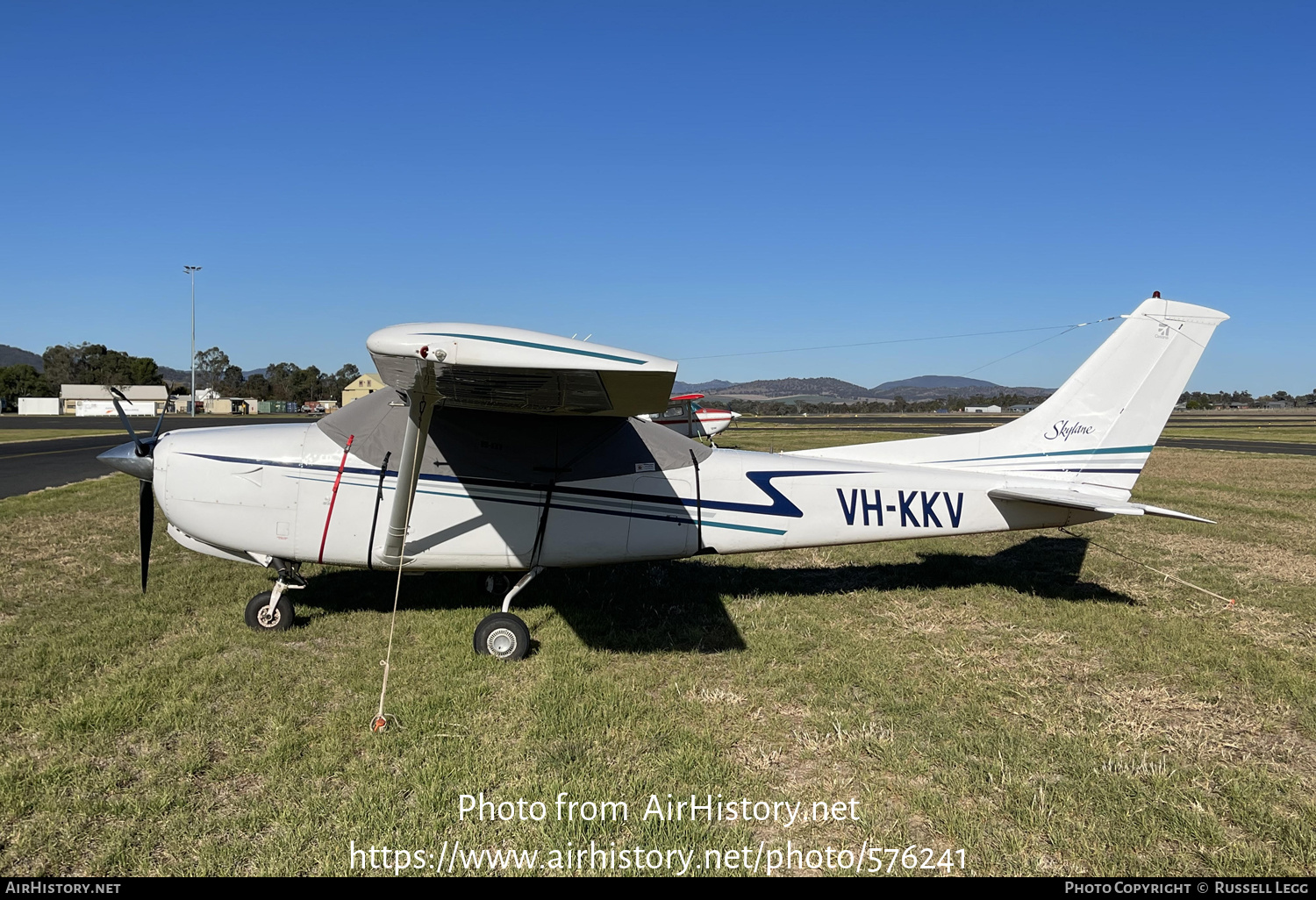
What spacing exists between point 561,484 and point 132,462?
3.43m

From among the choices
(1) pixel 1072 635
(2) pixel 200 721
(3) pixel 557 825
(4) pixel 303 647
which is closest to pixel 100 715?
(2) pixel 200 721

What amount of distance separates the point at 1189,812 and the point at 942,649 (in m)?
2.31

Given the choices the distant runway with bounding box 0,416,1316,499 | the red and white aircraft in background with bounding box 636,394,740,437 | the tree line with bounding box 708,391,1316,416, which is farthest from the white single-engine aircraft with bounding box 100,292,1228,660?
the tree line with bounding box 708,391,1316,416

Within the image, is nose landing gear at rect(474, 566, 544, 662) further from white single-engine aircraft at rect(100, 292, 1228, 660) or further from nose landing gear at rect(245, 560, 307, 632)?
nose landing gear at rect(245, 560, 307, 632)

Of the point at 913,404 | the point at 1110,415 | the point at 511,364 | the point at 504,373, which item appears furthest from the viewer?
the point at 913,404

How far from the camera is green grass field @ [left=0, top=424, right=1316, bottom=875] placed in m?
3.27

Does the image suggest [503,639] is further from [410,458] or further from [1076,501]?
[1076,501]

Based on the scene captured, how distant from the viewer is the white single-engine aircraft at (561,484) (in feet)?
18.5

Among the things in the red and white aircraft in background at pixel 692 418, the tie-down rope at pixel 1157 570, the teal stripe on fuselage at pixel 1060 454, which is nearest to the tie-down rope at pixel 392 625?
the teal stripe on fuselage at pixel 1060 454

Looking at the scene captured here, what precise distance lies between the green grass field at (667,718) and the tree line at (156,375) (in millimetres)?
106850

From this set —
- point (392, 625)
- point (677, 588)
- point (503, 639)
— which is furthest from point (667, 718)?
point (677, 588)

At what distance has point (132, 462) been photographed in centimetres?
567

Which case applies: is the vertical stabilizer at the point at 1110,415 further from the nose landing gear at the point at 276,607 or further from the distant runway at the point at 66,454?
the distant runway at the point at 66,454

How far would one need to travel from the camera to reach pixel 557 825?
3.33 meters
